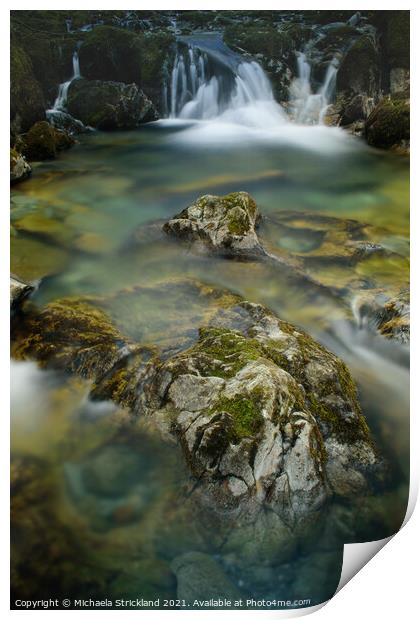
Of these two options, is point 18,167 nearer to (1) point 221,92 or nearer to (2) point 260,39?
(1) point 221,92

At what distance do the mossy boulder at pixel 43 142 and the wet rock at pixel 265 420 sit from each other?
5.95ft

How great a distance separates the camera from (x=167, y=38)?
165 inches

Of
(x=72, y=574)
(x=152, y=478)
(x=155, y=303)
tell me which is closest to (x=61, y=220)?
(x=155, y=303)

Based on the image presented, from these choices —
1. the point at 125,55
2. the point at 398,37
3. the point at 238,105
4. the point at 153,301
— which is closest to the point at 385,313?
the point at 153,301

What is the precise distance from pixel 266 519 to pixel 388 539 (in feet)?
3.20

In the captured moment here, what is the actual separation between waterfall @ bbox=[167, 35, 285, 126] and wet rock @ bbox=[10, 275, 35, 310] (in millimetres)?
1723

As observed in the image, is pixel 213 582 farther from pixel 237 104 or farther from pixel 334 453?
pixel 237 104

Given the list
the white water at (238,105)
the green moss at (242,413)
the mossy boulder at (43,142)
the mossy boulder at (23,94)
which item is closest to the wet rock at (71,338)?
the green moss at (242,413)

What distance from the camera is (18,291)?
3.87 meters

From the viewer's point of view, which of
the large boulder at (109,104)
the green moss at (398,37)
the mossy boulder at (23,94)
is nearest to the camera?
the mossy boulder at (23,94)

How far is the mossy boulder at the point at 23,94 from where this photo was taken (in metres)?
4.00

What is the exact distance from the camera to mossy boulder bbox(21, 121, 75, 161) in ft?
13.6

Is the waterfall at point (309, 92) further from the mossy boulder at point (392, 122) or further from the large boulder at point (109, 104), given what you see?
the large boulder at point (109, 104)

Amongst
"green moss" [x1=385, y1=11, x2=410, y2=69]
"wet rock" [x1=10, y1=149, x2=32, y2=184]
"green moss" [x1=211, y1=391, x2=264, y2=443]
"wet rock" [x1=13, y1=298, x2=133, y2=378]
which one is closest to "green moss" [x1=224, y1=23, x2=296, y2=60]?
"green moss" [x1=385, y1=11, x2=410, y2=69]
